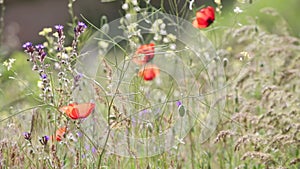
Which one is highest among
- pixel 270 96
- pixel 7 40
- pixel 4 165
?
pixel 7 40

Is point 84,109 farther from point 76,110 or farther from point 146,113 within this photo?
point 146,113

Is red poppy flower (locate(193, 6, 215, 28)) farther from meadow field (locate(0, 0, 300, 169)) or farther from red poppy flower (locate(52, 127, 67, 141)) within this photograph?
red poppy flower (locate(52, 127, 67, 141))

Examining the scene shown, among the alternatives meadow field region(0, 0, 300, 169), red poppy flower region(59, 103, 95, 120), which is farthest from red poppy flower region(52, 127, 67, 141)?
red poppy flower region(59, 103, 95, 120)

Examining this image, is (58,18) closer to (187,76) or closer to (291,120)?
(187,76)

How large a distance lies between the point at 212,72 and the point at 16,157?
1.22 m

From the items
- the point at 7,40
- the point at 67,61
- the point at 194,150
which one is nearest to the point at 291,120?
the point at 194,150

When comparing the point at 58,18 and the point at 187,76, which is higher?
the point at 58,18

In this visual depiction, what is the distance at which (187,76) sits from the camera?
118 inches

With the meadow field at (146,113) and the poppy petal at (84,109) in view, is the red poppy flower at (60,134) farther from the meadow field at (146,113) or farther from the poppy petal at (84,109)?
the poppy petal at (84,109)

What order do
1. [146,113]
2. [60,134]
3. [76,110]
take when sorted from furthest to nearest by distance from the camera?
[146,113] < [60,134] < [76,110]

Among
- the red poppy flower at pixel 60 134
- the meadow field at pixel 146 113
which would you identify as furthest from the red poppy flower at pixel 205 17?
the red poppy flower at pixel 60 134

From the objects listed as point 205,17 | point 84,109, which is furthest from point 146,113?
point 84,109

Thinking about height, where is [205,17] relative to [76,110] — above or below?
above

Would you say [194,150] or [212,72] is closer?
[194,150]
